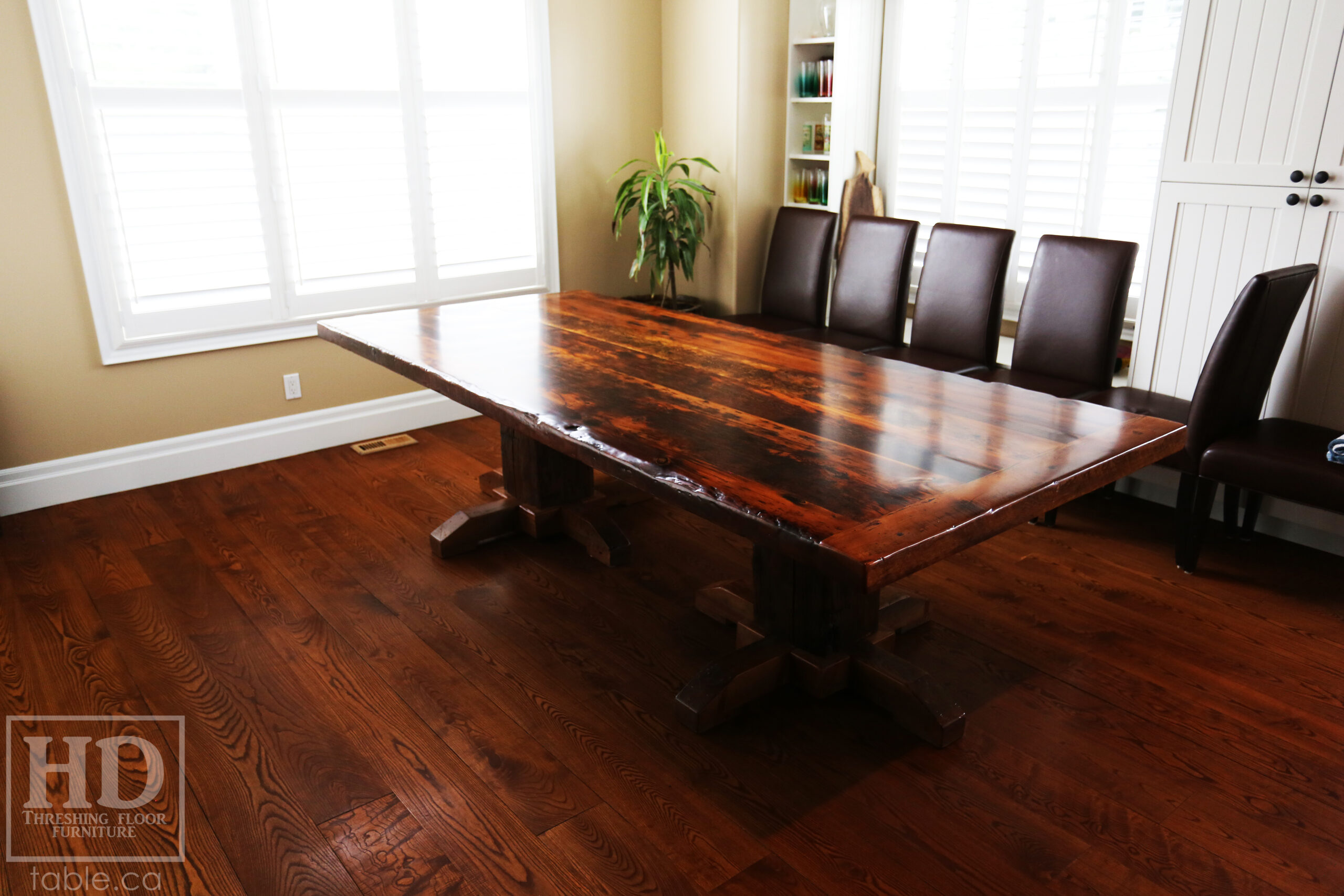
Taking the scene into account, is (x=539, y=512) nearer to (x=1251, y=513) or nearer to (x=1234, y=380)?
(x=1234, y=380)

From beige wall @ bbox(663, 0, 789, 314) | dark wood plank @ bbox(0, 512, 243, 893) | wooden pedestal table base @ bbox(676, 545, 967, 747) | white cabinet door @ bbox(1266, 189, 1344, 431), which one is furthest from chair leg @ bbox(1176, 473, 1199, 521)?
dark wood plank @ bbox(0, 512, 243, 893)

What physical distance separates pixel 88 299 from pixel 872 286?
9.90 ft

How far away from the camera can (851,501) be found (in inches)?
64.0

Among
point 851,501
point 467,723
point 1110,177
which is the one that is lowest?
point 467,723

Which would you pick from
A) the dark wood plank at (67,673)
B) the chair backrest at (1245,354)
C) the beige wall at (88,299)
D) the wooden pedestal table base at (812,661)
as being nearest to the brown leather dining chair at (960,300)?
the chair backrest at (1245,354)

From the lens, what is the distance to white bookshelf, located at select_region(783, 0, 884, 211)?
4.16 meters

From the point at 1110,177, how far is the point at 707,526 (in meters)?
2.01

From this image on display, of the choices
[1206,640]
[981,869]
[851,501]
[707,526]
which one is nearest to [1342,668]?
[1206,640]

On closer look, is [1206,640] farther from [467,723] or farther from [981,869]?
[467,723]

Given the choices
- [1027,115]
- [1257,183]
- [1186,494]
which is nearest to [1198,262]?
[1257,183]

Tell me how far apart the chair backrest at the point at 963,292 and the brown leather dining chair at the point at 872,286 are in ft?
0.33

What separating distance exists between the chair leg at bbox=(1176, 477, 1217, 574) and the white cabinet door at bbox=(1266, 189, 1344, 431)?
1.32 ft

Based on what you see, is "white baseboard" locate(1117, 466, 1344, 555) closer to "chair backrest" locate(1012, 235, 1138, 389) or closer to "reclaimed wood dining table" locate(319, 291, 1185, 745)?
"chair backrest" locate(1012, 235, 1138, 389)

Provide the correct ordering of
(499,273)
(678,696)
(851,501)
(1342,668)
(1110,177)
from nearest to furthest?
(851,501), (678,696), (1342,668), (1110,177), (499,273)
